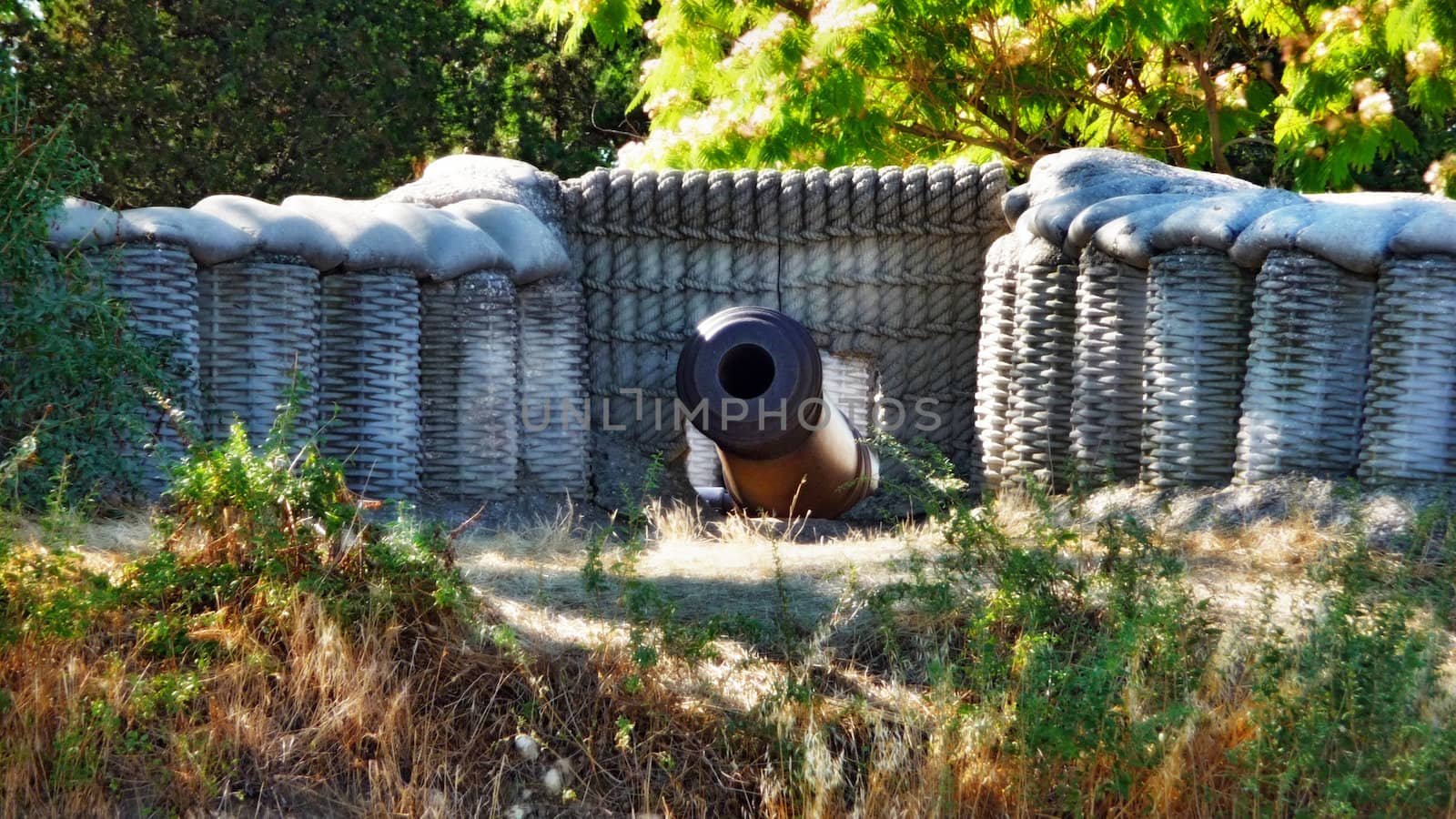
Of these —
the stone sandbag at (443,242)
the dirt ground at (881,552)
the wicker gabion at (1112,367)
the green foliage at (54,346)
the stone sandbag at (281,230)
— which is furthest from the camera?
the stone sandbag at (443,242)

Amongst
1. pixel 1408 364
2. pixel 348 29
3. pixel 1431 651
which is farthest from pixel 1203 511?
pixel 348 29

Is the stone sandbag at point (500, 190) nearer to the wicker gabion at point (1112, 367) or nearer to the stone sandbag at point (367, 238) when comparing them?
the stone sandbag at point (367, 238)

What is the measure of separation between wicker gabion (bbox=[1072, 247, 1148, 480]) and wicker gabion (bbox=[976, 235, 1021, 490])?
0.49 meters

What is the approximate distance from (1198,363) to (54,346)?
15.1 ft

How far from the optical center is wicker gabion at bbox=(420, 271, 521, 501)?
7.85m

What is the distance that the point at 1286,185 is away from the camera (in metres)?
14.0

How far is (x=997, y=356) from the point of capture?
810cm

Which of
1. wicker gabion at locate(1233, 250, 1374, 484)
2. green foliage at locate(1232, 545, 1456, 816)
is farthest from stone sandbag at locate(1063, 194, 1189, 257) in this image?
green foliage at locate(1232, 545, 1456, 816)

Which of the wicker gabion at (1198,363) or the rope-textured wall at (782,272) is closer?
the wicker gabion at (1198,363)

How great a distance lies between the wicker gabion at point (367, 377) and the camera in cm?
751

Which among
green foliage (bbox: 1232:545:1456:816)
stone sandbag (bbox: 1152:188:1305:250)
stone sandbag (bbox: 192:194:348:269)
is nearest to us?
green foliage (bbox: 1232:545:1456:816)

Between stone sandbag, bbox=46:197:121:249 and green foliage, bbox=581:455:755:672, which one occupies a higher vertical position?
stone sandbag, bbox=46:197:121:249

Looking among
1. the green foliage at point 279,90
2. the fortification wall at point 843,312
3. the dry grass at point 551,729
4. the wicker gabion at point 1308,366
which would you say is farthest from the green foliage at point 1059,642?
the green foliage at point 279,90

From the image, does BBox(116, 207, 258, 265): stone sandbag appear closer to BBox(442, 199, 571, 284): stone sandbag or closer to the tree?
BBox(442, 199, 571, 284): stone sandbag
